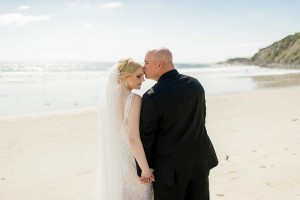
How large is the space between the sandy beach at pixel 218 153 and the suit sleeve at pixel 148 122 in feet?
9.95

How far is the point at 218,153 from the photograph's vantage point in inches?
336

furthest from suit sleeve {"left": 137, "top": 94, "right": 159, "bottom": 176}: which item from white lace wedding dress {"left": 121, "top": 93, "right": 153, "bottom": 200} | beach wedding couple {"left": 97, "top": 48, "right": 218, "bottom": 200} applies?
white lace wedding dress {"left": 121, "top": 93, "right": 153, "bottom": 200}

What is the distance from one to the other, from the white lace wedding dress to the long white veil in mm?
44

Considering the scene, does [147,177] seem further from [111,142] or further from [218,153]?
[218,153]

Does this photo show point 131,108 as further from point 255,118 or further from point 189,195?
point 255,118

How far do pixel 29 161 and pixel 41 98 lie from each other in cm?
1519

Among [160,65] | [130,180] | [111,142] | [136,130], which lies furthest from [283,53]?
[136,130]

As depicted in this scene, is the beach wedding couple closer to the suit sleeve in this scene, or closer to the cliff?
the suit sleeve

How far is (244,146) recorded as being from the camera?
9.09 m

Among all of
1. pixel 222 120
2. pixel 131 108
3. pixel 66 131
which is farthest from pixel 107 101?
pixel 222 120

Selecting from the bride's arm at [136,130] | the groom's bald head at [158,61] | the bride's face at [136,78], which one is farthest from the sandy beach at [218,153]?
the groom's bald head at [158,61]

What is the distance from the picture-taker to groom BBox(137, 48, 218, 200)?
3.30m

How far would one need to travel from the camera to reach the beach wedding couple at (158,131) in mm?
3338

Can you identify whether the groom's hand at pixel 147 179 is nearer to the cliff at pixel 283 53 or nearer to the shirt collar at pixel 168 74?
the shirt collar at pixel 168 74
